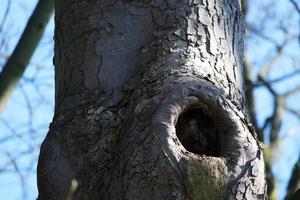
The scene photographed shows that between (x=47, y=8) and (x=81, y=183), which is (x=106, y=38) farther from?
(x=47, y=8)

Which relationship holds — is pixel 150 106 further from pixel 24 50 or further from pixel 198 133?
pixel 24 50

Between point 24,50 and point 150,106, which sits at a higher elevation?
point 24,50

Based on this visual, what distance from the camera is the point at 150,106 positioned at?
1.49 m

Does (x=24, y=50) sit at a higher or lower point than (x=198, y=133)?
higher

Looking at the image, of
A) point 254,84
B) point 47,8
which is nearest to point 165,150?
point 47,8

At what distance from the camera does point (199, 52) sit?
1619 millimetres

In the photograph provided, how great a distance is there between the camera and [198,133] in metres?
1.54

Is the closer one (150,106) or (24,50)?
(150,106)

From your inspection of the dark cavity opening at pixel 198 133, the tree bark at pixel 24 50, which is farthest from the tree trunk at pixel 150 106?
the tree bark at pixel 24 50

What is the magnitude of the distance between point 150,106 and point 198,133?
134mm

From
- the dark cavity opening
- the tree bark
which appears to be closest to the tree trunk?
the dark cavity opening

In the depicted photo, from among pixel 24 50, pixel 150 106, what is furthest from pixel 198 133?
pixel 24 50

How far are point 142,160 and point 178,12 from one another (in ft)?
1.43

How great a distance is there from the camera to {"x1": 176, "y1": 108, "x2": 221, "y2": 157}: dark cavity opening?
1.53 m
